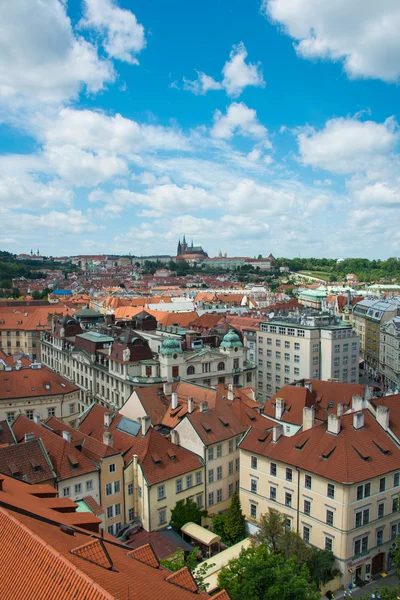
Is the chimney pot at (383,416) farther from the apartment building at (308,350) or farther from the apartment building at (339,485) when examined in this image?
the apartment building at (308,350)

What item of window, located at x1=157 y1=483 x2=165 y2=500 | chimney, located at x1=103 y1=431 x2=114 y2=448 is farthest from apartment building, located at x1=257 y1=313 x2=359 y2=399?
chimney, located at x1=103 y1=431 x2=114 y2=448

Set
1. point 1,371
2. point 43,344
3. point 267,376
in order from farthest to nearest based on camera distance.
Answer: point 43,344 → point 267,376 → point 1,371

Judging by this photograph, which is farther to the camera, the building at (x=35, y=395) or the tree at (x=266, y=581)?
the building at (x=35, y=395)

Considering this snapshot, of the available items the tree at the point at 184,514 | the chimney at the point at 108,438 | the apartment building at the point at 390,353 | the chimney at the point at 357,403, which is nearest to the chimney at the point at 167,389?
the chimney at the point at 108,438

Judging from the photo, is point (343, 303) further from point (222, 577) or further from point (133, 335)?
point (222, 577)

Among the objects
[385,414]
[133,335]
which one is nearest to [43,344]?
[133,335]
